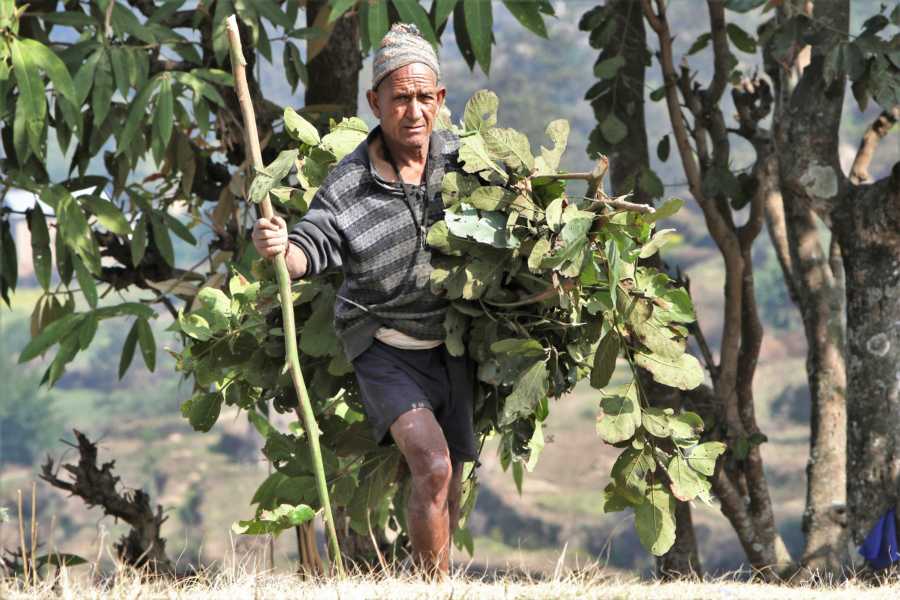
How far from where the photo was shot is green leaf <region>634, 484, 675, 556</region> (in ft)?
11.4

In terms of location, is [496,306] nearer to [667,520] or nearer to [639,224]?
[639,224]

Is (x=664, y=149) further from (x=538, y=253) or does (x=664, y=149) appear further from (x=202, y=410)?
(x=538, y=253)

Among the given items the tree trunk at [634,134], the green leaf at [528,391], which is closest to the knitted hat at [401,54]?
the green leaf at [528,391]

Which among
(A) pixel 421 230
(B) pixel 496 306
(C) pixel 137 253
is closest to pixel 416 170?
(A) pixel 421 230

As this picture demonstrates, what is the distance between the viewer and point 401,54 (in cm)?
324

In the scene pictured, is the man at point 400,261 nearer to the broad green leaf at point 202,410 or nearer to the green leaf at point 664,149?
the broad green leaf at point 202,410

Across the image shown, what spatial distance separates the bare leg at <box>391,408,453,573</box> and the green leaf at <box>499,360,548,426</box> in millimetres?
186

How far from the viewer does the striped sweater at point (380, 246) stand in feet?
10.6

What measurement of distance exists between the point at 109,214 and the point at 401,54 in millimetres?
2184

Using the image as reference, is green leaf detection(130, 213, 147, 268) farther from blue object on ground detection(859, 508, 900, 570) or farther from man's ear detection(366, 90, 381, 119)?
blue object on ground detection(859, 508, 900, 570)

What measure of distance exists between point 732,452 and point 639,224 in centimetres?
289

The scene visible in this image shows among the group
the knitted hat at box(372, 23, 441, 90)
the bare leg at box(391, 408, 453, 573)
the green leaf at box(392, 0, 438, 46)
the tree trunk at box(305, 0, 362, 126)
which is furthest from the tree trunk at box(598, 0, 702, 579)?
the bare leg at box(391, 408, 453, 573)

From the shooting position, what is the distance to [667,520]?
3.48 m

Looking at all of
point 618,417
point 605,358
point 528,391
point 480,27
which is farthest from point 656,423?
point 480,27
